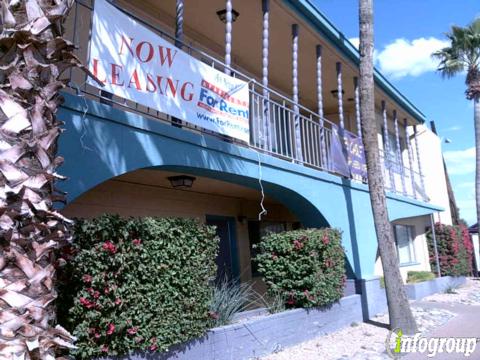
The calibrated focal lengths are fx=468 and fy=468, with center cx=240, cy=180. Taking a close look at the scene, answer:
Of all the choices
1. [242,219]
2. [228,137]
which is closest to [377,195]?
[228,137]

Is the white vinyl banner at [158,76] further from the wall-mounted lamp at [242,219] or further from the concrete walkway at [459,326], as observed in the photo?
the concrete walkway at [459,326]

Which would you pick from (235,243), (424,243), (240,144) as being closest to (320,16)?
(240,144)

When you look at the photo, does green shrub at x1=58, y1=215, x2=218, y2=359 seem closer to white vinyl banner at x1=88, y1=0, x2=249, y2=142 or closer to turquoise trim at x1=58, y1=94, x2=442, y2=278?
turquoise trim at x1=58, y1=94, x2=442, y2=278

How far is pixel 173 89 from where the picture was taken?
5.96 meters

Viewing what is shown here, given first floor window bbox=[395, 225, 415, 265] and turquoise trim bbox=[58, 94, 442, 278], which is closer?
turquoise trim bbox=[58, 94, 442, 278]

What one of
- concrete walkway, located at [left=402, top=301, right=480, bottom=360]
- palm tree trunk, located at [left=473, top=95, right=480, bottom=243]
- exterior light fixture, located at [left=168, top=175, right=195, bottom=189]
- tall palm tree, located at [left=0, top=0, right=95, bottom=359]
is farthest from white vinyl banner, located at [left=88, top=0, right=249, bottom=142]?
palm tree trunk, located at [left=473, top=95, right=480, bottom=243]

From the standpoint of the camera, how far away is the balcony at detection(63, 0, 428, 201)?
622cm

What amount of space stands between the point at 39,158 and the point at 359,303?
27.9ft

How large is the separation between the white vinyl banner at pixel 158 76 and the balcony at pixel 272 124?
0.59 feet

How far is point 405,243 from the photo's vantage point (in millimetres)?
18625

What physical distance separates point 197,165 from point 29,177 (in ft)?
12.3

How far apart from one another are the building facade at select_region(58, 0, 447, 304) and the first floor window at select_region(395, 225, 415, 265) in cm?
275

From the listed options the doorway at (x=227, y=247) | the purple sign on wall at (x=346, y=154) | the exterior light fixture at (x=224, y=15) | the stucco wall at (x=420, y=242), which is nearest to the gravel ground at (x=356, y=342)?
the doorway at (x=227, y=247)

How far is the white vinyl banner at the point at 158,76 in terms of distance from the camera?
504 centimetres
